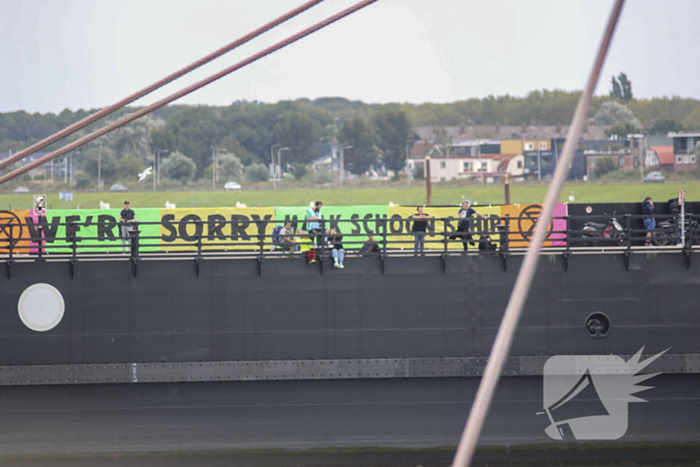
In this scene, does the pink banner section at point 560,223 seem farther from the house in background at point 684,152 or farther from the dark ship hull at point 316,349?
the house in background at point 684,152

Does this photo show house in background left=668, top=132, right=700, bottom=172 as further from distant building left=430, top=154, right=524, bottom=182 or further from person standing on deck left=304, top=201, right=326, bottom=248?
person standing on deck left=304, top=201, right=326, bottom=248

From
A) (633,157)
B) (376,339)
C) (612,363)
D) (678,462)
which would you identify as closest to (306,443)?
(376,339)

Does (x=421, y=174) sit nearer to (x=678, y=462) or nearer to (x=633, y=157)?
(x=633, y=157)

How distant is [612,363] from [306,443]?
20.7 feet

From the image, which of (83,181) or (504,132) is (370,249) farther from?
(504,132)

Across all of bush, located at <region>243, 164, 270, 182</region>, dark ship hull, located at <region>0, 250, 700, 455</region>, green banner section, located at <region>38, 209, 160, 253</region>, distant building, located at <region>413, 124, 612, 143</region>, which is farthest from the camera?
distant building, located at <region>413, 124, 612, 143</region>

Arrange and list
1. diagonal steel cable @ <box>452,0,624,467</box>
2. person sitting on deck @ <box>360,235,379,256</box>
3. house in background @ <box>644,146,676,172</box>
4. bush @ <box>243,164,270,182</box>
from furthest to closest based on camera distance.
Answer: bush @ <box>243,164,270,182</box>
house in background @ <box>644,146,676,172</box>
person sitting on deck @ <box>360,235,379,256</box>
diagonal steel cable @ <box>452,0,624,467</box>

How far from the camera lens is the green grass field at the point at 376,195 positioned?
7069 cm

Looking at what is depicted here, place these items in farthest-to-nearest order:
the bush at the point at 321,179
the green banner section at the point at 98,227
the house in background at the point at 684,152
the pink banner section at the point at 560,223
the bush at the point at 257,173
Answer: the bush at the point at 257,173, the bush at the point at 321,179, the house in background at the point at 684,152, the green banner section at the point at 98,227, the pink banner section at the point at 560,223

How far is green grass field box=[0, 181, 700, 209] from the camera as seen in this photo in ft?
232

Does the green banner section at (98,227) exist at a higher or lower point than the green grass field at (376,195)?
lower

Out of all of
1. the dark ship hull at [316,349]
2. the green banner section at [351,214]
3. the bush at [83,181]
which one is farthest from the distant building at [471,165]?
the dark ship hull at [316,349]

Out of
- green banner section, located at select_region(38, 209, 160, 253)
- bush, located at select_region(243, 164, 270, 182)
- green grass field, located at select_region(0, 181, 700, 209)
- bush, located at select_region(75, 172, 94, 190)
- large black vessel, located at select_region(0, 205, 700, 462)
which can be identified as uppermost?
bush, located at select_region(243, 164, 270, 182)

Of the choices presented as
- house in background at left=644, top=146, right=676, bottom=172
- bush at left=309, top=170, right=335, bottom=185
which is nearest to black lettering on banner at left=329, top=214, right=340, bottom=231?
bush at left=309, top=170, right=335, bottom=185
